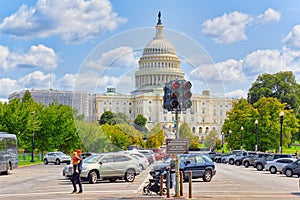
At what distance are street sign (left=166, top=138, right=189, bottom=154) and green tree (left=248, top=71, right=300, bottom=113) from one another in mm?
95290

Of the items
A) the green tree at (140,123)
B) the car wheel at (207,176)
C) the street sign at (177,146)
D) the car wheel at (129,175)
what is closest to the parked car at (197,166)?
the car wheel at (207,176)

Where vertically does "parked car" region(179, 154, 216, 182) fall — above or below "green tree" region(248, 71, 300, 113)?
below

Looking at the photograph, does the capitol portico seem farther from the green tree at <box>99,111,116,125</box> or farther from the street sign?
the street sign

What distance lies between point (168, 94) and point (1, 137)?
21312 millimetres

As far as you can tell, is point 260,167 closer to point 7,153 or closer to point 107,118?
point 7,153

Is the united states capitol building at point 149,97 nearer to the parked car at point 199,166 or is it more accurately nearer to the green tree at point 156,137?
the green tree at point 156,137

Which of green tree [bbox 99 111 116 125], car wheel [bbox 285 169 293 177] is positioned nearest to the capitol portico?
green tree [bbox 99 111 116 125]

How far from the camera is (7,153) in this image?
4178 cm

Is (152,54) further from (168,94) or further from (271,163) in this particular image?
(271,163)

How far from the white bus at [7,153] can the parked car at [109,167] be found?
10831mm

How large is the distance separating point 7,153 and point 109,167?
12.4 metres

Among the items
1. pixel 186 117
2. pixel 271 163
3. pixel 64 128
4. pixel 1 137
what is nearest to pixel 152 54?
pixel 186 117

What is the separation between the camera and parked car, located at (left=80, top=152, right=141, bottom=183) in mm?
31516

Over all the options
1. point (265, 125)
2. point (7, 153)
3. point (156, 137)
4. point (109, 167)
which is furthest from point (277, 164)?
point (265, 125)
